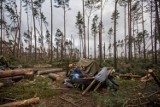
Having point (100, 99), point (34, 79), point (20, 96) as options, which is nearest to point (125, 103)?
point (100, 99)

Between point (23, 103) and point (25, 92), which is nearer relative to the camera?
point (23, 103)

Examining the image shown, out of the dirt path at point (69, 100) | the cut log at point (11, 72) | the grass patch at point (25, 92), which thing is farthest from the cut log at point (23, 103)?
the cut log at point (11, 72)

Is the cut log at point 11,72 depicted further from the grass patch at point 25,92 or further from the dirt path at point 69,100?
the dirt path at point 69,100

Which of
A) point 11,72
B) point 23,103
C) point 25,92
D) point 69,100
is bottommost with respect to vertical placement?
point 69,100

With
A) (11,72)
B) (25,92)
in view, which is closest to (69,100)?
(25,92)

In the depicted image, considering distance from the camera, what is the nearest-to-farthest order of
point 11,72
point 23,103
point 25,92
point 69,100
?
point 23,103 → point 11,72 → point 69,100 → point 25,92

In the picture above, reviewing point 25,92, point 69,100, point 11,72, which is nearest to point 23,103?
point 11,72

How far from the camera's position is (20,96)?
361 inches

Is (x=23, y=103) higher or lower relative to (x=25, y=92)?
lower

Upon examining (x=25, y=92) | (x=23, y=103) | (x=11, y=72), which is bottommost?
(x=23, y=103)

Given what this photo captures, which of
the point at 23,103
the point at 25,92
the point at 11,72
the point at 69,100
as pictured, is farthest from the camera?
the point at 25,92

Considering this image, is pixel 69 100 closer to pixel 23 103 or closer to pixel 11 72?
pixel 23 103

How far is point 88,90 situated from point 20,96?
3.85m

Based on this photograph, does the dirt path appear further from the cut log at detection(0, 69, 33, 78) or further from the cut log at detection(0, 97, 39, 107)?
the cut log at detection(0, 69, 33, 78)
